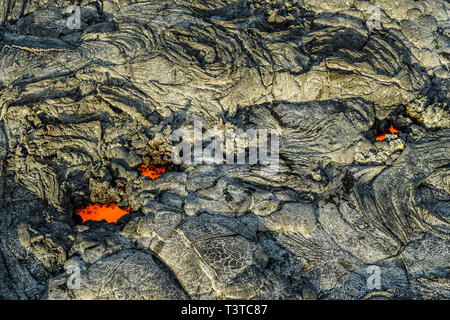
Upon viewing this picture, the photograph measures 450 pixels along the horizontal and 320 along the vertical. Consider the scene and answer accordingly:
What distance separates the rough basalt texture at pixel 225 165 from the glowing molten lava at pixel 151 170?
1.02ft

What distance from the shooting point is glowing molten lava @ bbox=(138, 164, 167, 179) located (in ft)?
41.1

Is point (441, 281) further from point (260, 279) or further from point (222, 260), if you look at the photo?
point (222, 260)

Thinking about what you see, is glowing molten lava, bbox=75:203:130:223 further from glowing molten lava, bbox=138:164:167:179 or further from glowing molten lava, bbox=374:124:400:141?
glowing molten lava, bbox=374:124:400:141

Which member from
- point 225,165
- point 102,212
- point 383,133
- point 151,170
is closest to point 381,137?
point 383,133

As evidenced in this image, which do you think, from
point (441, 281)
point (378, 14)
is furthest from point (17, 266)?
point (378, 14)

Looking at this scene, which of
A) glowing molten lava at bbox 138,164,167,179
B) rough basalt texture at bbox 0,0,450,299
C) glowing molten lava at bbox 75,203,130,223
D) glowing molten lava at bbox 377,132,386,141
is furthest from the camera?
glowing molten lava at bbox 377,132,386,141

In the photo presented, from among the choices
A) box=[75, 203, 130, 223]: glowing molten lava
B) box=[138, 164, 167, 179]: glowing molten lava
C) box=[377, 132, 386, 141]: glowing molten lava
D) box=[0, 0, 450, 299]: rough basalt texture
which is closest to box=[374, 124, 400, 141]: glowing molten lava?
box=[377, 132, 386, 141]: glowing molten lava

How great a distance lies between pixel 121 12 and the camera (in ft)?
46.9

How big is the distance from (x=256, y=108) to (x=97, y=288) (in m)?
7.03

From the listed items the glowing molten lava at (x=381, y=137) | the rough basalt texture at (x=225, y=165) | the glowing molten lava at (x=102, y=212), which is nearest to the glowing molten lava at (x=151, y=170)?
the rough basalt texture at (x=225, y=165)

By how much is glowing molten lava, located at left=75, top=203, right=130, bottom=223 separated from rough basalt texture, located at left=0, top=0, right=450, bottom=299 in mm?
290

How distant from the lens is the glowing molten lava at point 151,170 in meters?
12.5

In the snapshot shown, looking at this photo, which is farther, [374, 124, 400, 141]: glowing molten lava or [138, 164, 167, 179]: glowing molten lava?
[374, 124, 400, 141]: glowing molten lava

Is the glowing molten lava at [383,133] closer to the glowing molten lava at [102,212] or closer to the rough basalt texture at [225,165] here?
the rough basalt texture at [225,165]
